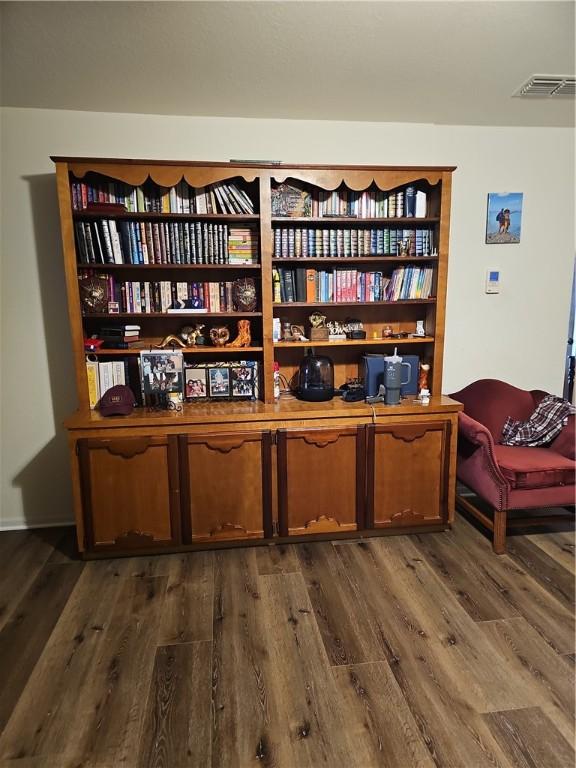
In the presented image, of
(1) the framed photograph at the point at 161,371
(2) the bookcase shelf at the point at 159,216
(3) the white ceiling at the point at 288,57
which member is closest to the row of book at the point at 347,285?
(2) the bookcase shelf at the point at 159,216

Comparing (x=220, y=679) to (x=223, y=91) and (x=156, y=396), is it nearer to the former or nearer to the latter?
(x=156, y=396)

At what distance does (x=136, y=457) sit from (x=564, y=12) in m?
2.74

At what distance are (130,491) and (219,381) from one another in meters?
0.81

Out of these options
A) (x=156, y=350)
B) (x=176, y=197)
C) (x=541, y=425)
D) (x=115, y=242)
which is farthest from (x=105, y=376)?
(x=541, y=425)

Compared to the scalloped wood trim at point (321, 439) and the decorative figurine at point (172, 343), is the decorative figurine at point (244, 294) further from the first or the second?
the scalloped wood trim at point (321, 439)

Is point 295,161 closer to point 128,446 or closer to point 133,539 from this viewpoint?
point 128,446

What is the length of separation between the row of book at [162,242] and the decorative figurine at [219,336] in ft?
1.34

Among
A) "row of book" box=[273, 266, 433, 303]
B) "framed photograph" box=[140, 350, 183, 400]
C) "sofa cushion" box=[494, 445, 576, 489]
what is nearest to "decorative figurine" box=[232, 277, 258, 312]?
"row of book" box=[273, 266, 433, 303]

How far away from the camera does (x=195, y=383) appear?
286cm

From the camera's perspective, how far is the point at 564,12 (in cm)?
181

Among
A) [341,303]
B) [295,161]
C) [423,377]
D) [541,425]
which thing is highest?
[295,161]

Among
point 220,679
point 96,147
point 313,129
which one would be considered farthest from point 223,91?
point 220,679

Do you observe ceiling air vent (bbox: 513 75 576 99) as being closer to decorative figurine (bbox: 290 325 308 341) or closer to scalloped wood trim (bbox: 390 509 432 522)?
decorative figurine (bbox: 290 325 308 341)

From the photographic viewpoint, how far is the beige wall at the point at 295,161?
2.77 metres
